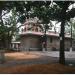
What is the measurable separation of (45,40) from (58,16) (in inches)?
856

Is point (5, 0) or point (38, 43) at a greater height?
point (5, 0)

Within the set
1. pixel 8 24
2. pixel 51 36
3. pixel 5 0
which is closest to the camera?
pixel 5 0

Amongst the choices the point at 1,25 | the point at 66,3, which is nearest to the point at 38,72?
the point at 66,3

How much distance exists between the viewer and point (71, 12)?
16062 mm

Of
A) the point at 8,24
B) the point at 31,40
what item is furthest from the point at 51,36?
the point at 8,24

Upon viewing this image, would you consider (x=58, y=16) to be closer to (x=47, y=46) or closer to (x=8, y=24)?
(x=8, y=24)

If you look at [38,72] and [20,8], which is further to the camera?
[20,8]

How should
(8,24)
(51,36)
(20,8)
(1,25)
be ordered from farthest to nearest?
(51,36) → (8,24) → (1,25) → (20,8)

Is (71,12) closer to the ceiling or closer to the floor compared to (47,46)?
closer to the ceiling

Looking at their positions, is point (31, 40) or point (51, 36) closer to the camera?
point (31, 40)

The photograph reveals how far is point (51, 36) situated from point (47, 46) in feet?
7.06

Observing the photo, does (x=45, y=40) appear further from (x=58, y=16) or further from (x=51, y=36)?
(x=58, y=16)

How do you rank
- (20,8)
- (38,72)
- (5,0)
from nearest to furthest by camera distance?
(38,72) → (5,0) → (20,8)

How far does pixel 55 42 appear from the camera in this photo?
131ft
